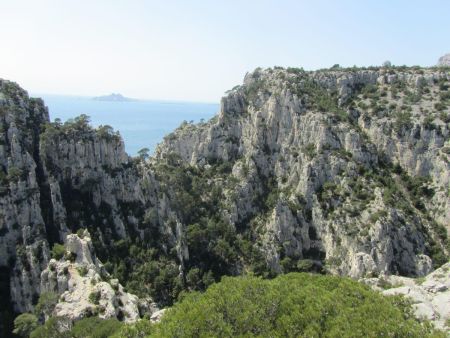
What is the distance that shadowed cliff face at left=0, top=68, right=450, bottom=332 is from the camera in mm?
79312

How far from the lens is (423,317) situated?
32344 mm

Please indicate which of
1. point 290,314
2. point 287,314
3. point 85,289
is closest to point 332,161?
point 85,289

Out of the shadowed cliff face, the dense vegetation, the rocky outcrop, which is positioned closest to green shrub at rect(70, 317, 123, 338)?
the dense vegetation

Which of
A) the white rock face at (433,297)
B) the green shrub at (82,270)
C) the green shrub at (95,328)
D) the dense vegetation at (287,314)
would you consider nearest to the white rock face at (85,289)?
the green shrub at (82,270)

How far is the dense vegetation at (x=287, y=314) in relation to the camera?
28.8 m

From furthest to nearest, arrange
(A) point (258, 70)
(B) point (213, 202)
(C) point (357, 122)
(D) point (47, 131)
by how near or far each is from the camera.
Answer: (A) point (258, 70) < (C) point (357, 122) < (B) point (213, 202) < (D) point (47, 131)

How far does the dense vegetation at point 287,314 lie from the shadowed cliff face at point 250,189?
41.1 metres

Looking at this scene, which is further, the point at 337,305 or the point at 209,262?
the point at 209,262

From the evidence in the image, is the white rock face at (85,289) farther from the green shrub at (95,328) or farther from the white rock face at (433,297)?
the white rock face at (433,297)

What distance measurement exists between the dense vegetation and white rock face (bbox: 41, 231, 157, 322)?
20935mm

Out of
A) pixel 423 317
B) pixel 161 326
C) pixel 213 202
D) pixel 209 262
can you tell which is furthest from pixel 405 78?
pixel 161 326

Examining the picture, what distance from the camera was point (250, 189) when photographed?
337ft

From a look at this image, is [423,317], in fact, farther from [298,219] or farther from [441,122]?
[441,122]

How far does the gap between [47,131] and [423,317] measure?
75.8 metres
